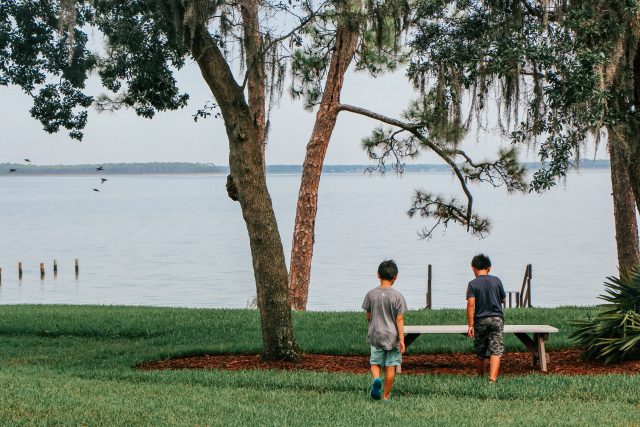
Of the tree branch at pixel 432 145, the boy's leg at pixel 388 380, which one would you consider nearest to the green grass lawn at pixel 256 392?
the boy's leg at pixel 388 380

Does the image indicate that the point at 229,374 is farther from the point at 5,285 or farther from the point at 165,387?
the point at 5,285

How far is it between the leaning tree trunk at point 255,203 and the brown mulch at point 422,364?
0.39m

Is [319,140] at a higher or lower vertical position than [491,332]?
higher

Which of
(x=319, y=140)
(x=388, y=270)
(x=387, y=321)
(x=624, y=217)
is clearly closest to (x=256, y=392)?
(x=387, y=321)

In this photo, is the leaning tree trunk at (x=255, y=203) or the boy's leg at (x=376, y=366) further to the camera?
the leaning tree trunk at (x=255, y=203)

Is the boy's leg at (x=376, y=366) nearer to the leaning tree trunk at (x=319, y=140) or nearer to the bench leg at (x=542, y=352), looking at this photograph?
the bench leg at (x=542, y=352)

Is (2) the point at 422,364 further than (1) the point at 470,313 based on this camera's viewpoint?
Yes

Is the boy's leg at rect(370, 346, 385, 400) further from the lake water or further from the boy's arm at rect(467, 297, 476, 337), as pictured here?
the lake water

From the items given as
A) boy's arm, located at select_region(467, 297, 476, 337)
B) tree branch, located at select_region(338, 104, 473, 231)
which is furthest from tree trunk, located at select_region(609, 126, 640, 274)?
boy's arm, located at select_region(467, 297, 476, 337)

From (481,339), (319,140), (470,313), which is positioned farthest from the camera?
(319,140)

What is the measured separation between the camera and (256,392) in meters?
10.8

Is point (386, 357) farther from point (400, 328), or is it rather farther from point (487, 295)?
point (487, 295)

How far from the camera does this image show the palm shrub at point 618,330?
12.7m

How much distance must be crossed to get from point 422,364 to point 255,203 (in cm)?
304
